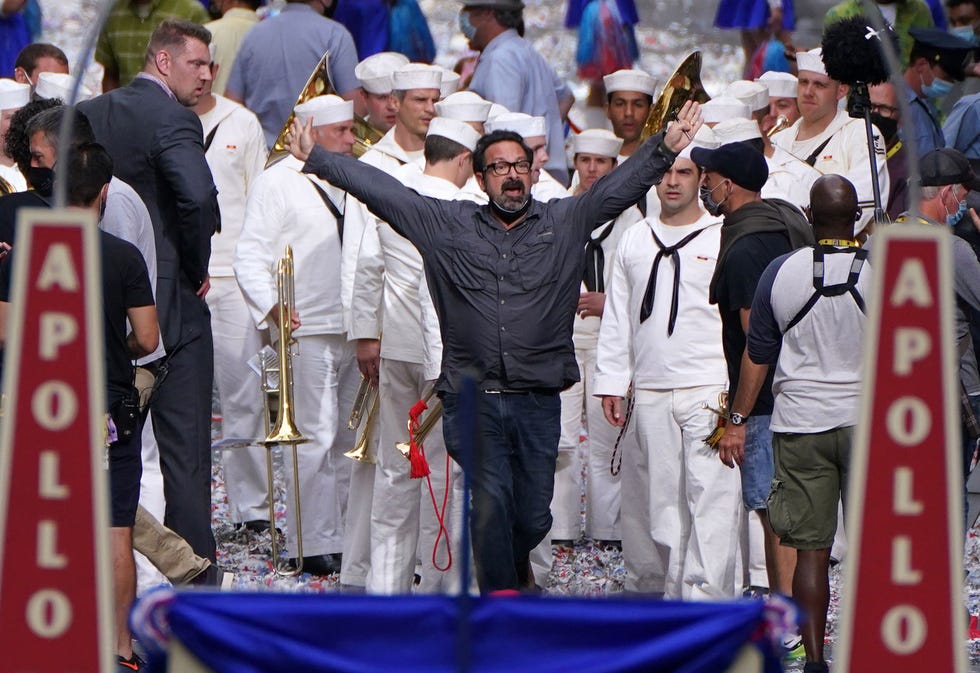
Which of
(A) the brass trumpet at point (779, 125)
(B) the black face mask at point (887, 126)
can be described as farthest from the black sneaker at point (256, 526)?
(B) the black face mask at point (887, 126)

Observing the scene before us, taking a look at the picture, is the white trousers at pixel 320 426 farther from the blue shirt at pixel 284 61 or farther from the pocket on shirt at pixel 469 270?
the blue shirt at pixel 284 61

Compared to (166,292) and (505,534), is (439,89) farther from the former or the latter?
(505,534)

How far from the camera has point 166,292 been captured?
7.71 meters

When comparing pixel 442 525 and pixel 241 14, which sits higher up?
pixel 241 14

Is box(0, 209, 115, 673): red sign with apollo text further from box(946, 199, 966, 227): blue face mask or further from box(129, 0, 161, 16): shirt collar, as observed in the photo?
box(129, 0, 161, 16): shirt collar

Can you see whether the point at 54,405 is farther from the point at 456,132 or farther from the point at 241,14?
the point at 241,14

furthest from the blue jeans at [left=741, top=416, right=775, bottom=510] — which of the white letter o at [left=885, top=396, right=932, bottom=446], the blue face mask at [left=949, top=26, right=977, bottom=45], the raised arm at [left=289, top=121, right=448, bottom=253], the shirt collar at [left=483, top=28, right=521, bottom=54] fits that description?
the blue face mask at [left=949, top=26, right=977, bottom=45]

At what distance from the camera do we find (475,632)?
367 centimetres

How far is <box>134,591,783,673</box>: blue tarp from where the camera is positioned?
366cm

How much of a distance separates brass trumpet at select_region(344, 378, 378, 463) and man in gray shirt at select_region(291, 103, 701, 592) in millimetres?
1349

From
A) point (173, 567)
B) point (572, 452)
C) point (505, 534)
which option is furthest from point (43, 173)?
point (572, 452)

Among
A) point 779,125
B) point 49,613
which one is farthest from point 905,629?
point 779,125

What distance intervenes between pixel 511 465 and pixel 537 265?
0.76 meters

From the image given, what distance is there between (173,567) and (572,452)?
103 inches
